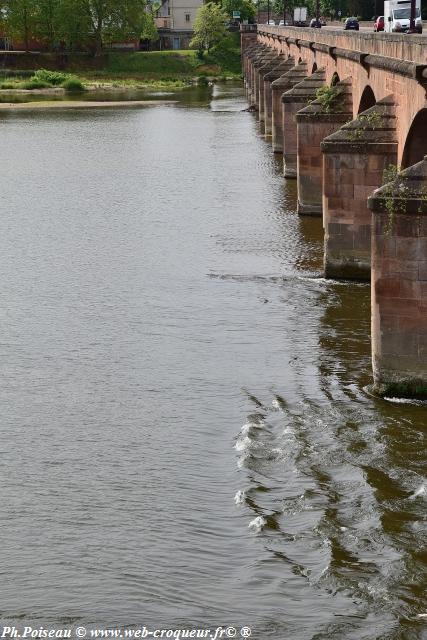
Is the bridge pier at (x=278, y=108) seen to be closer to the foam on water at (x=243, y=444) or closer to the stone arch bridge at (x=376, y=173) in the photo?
the stone arch bridge at (x=376, y=173)

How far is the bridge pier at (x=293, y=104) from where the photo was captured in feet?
163

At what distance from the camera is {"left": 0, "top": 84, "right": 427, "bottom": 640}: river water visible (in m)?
15.6

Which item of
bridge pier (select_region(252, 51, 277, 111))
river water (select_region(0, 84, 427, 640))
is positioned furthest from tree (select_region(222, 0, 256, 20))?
river water (select_region(0, 84, 427, 640))

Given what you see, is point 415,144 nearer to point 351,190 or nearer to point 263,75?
point 351,190

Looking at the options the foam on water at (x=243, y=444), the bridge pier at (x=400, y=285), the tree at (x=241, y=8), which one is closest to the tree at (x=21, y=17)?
the tree at (x=241, y=8)

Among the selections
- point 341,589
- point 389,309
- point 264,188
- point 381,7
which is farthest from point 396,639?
point 381,7

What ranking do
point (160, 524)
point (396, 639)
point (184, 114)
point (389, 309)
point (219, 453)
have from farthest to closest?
point (184, 114) < point (389, 309) < point (219, 453) < point (160, 524) < point (396, 639)

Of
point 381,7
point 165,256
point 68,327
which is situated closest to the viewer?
A: point 68,327

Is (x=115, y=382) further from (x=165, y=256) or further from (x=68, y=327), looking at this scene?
(x=165, y=256)

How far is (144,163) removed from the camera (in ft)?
192

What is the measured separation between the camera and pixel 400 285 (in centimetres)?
2258

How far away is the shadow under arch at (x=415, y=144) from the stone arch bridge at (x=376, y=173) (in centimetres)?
3

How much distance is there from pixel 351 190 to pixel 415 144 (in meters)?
3.66

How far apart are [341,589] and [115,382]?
387 inches
